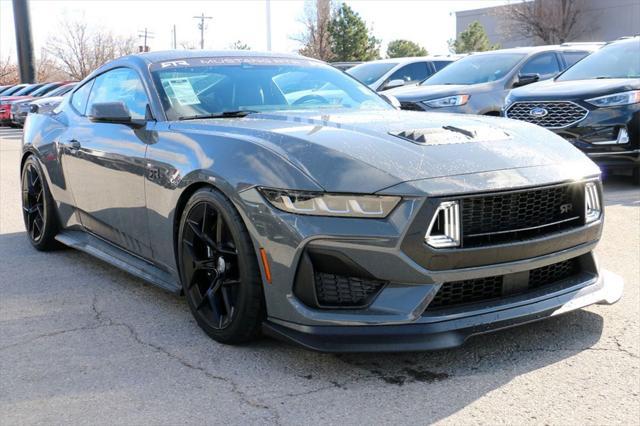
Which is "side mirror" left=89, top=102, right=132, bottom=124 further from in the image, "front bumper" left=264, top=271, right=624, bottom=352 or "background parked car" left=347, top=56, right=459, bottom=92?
"background parked car" left=347, top=56, right=459, bottom=92

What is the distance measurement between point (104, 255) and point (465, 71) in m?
7.68

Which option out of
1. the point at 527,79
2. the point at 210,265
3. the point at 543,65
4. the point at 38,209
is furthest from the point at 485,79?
the point at 210,265

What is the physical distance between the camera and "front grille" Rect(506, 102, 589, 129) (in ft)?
25.4

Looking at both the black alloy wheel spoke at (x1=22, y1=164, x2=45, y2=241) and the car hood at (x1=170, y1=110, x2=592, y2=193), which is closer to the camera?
the car hood at (x1=170, y1=110, x2=592, y2=193)

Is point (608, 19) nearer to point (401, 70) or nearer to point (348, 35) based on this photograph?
point (348, 35)

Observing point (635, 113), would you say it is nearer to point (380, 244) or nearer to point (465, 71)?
point (465, 71)

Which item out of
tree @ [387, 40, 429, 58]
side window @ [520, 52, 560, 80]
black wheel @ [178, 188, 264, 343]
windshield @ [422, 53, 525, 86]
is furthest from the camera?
tree @ [387, 40, 429, 58]

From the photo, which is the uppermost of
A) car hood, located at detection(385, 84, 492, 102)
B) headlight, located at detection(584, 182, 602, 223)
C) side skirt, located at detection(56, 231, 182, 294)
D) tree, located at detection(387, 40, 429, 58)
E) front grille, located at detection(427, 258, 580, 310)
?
tree, located at detection(387, 40, 429, 58)

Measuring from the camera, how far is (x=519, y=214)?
312cm

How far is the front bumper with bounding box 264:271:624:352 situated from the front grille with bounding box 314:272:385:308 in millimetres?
107

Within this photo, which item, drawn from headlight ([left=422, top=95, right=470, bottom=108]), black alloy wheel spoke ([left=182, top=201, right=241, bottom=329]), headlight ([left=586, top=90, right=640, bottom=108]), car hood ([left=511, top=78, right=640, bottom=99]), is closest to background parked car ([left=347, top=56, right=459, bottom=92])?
headlight ([left=422, top=95, right=470, bottom=108])

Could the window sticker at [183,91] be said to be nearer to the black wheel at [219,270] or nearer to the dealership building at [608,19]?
the black wheel at [219,270]

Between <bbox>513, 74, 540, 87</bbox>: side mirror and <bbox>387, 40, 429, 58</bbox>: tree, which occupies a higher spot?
<bbox>387, 40, 429, 58</bbox>: tree

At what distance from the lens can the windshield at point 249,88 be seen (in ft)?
13.7
